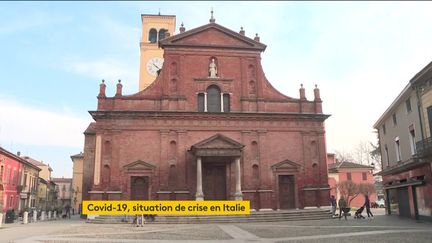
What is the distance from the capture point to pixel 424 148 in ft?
69.4

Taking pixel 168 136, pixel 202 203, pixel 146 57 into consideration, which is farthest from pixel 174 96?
pixel 146 57

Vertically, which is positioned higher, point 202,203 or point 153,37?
point 153,37

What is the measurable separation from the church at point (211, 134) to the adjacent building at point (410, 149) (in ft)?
16.5

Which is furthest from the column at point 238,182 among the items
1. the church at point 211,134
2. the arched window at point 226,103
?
the arched window at point 226,103

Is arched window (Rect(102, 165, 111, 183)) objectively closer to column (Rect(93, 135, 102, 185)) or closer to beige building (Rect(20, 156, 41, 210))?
column (Rect(93, 135, 102, 185))

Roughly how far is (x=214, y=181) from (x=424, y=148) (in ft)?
48.7

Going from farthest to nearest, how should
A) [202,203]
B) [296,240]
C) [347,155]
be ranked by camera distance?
[347,155] < [202,203] < [296,240]

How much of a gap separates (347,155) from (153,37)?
43.5 metres

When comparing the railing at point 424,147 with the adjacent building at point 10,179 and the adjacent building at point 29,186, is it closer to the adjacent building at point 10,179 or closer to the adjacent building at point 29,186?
the adjacent building at point 10,179

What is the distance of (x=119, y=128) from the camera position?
29172mm

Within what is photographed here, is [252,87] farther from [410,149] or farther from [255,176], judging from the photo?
[410,149]

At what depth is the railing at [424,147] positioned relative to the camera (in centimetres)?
2069

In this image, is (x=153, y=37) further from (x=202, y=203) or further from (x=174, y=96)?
(x=202, y=203)

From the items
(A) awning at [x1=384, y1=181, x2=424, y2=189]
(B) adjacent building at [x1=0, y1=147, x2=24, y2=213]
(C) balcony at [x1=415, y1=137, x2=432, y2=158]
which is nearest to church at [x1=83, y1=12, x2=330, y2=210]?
(A) awning at [x1=384, y1=181, x2=424, y2=189]
